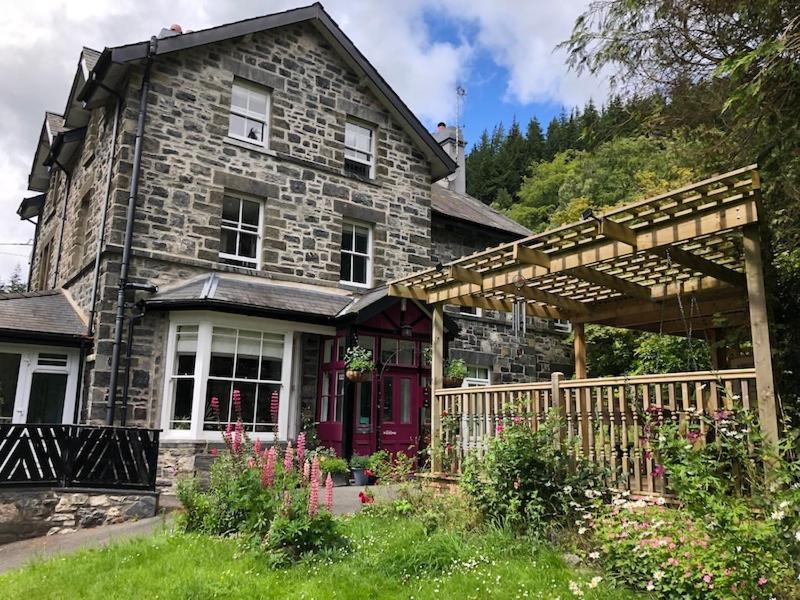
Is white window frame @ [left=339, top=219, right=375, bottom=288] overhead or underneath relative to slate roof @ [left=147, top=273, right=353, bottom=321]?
overhead

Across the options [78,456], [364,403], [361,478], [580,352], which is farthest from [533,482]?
[364,403]

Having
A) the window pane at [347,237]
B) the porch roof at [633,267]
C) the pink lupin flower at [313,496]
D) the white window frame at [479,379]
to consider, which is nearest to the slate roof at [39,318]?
the window pane at [347,237]

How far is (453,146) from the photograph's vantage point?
21031 mm

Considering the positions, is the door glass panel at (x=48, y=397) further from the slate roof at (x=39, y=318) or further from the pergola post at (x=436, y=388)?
the pergola post at (x=436, y=388)

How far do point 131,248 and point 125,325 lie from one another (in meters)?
1.40

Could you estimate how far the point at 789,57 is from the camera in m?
6.24

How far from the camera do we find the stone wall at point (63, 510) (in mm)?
8062

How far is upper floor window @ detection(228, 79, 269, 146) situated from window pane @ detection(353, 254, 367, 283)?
3.26m

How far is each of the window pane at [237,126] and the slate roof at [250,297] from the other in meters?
3.15

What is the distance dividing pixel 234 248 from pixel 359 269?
2993mm

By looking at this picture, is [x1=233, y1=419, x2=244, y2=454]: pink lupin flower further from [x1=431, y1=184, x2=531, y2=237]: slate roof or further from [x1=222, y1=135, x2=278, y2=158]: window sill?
[x1=431, y1=184, x2=531, y2=237]: slate roof

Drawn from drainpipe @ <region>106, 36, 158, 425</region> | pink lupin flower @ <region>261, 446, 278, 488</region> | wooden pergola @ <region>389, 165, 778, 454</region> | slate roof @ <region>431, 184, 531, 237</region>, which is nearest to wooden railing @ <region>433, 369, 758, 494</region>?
wooden pergola @ <region>389, 165, 778, 454</region>

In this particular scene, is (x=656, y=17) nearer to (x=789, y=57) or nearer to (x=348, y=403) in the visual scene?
(x=789, y=57)

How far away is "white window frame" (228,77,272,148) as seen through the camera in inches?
508
